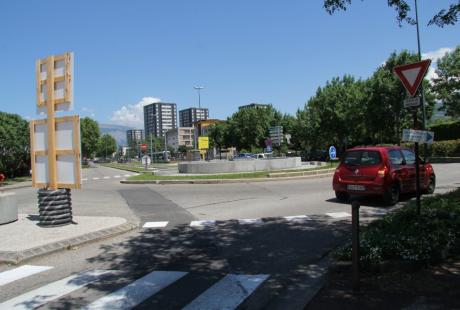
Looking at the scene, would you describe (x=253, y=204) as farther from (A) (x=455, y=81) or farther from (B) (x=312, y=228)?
(A) (x=455, y=81)

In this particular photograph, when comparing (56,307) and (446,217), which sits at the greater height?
(446,217)

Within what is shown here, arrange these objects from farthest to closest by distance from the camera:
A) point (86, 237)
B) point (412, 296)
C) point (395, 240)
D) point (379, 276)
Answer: point (86, 237), point (395, 240), point (379, 276), point (412, 296)

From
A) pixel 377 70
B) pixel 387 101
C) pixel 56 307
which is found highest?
pixel 377 70

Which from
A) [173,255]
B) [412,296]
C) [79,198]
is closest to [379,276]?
[412,296]

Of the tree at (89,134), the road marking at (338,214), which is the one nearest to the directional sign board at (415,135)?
the road marking at (338,214)

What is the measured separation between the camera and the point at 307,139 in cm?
5909

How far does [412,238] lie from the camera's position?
229 inches

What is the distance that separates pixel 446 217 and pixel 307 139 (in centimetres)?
5263

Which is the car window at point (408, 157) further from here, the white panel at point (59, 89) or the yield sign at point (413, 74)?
the white panel at point (59, 89)

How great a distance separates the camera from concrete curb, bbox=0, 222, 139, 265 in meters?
6.79

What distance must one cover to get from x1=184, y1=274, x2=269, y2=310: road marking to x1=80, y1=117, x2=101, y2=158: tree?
110916 millimetres

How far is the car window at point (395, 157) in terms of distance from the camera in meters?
11.7

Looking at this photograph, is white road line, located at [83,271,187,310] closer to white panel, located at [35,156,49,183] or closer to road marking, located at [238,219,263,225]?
road marking, located at [238,219,263,225]

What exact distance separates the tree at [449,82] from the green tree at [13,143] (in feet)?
122
